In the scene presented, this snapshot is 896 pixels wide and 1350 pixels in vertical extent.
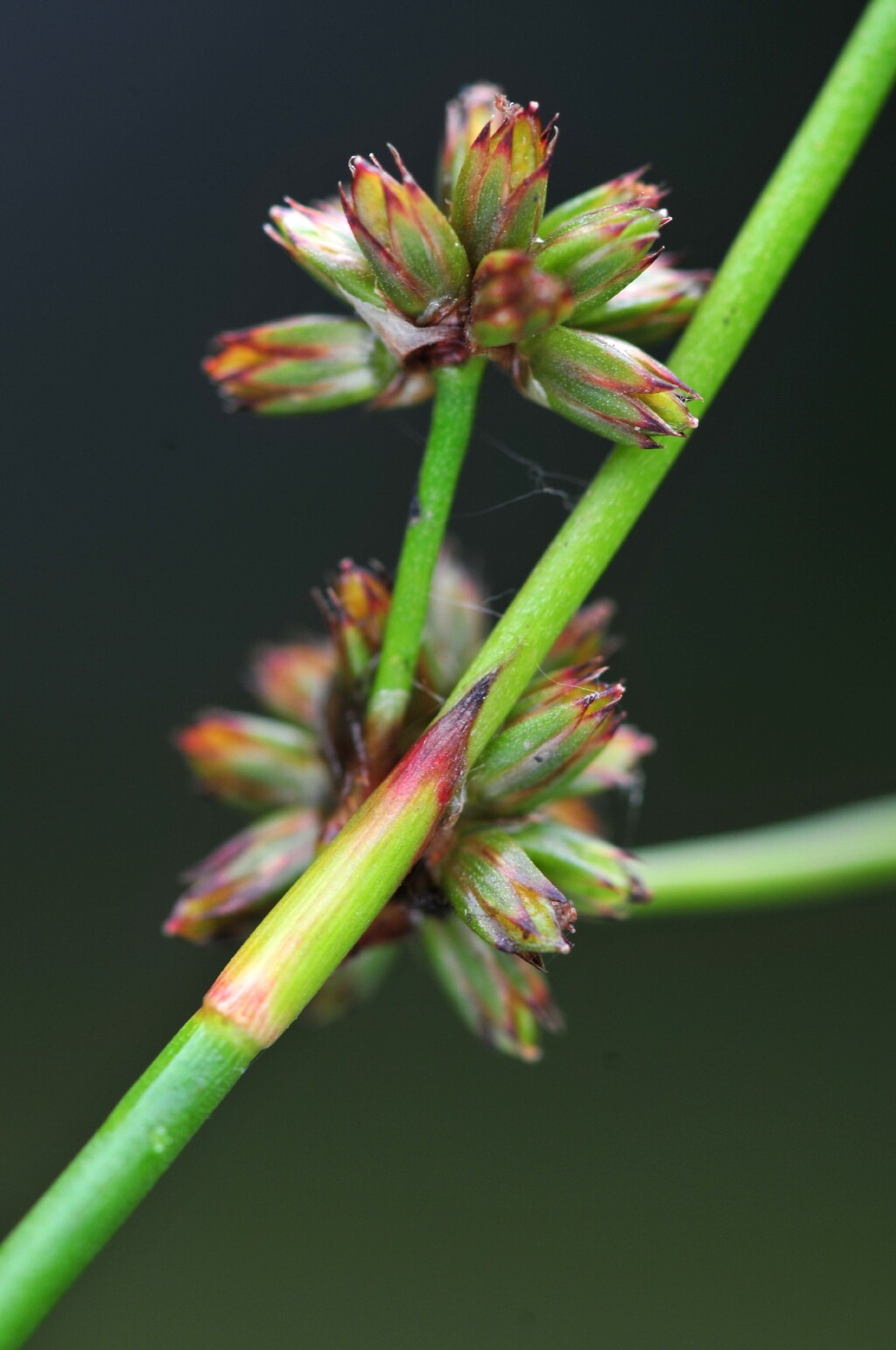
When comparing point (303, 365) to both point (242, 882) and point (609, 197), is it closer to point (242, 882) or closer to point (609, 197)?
point (609, 197)

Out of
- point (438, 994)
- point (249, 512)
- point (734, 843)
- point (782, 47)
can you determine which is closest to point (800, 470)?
point (782, 47)

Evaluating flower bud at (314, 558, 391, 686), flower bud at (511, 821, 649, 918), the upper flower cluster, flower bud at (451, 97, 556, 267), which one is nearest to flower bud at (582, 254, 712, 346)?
the upper flower cluster

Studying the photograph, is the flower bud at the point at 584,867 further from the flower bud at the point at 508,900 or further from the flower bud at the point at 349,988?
the flower bud at the point at 349,988

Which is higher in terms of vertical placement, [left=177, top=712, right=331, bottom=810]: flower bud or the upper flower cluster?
the upper flower cluster

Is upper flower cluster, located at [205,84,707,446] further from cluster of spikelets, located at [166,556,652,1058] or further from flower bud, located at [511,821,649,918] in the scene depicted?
flower bud, located at [511,821,649,918]

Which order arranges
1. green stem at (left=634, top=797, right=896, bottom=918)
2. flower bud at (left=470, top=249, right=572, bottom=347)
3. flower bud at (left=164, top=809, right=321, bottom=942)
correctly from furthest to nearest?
green stem at (left=634, top=797, right=896, bottom=918)
flower bud at (left=164, top=809, right=321, bottom=942)
flower bud at (left=470, top=249, right=572, bottom=347)

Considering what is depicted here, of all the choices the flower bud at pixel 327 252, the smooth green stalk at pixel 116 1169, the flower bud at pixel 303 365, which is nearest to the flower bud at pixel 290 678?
the flower bud at pixel 303 365
